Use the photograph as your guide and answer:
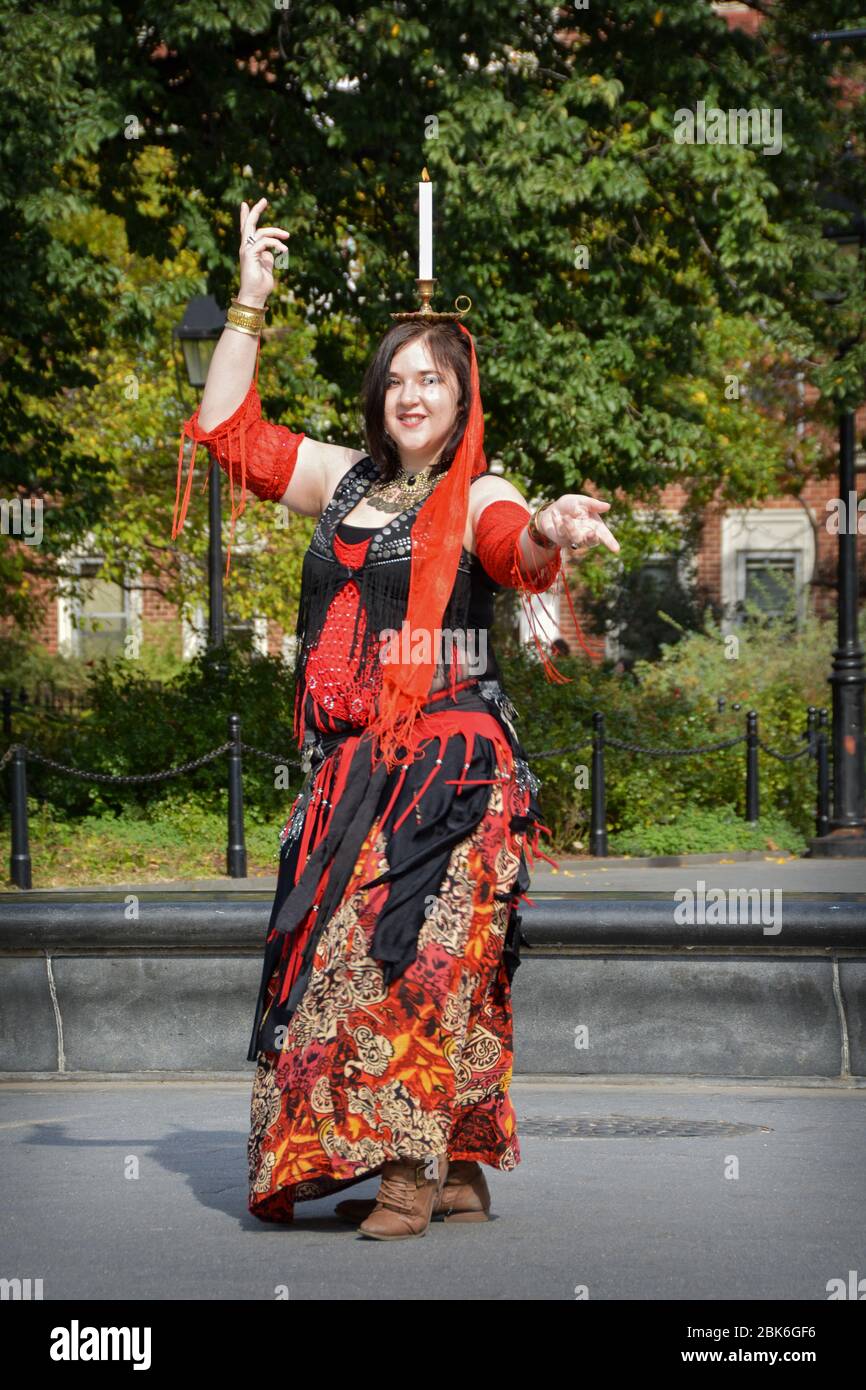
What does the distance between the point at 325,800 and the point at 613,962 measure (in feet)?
7.86

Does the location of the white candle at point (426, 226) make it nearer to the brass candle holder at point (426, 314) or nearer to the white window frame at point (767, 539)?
the brass candle holder at point (426, 314)

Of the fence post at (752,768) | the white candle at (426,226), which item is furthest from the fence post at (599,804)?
the white candle at (426,226)

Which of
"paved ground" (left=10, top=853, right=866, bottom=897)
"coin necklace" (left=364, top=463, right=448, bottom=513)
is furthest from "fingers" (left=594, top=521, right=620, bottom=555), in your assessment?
"paved ground" (left=10, top=853, right=866, bottom=897)

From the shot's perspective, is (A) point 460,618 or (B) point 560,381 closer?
(A) point 460,618

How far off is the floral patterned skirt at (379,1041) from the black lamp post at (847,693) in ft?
37.4

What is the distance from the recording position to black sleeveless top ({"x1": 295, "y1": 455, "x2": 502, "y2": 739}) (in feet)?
15.5

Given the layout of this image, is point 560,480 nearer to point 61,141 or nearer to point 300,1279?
point 61,141

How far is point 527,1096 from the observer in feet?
22.5

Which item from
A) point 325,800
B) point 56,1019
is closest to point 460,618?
point 325,800

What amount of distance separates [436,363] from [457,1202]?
202cm

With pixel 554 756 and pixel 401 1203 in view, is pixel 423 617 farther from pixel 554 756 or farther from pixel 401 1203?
pixel 554 756

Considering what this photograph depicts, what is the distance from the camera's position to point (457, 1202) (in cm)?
486

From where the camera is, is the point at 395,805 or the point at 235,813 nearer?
the point at 395,805

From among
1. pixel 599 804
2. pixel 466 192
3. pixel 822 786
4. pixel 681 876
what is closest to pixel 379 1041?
pixel 681 876
